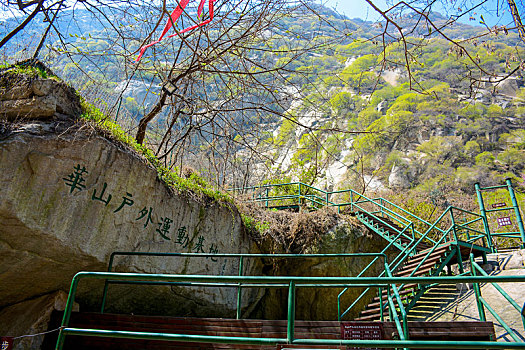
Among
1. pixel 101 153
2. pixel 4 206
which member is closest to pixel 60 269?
pixel 4 206

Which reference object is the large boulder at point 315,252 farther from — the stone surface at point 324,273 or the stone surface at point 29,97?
the stone surface at point 29,97

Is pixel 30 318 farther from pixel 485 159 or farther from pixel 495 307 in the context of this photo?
pixel 485 159

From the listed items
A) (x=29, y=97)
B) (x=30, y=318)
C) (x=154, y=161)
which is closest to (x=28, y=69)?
(x=29, y=97)

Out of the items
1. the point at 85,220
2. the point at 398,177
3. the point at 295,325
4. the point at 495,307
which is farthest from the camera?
the point at 398,177

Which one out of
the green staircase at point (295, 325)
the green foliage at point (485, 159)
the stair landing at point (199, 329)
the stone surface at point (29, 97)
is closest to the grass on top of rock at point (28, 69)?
the stone surface at point (29, 97)

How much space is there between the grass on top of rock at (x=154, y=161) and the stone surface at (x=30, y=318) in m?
2.64

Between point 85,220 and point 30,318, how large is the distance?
4.92 ft

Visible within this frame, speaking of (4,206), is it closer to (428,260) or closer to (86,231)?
(86,231)

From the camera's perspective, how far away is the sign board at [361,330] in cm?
334

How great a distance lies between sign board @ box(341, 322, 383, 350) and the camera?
3.34m

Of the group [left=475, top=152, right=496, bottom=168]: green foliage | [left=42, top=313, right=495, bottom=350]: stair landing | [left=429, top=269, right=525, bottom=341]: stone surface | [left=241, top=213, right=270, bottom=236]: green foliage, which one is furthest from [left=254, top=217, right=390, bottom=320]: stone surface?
[left=475, top=152, right=496, bottom=168]: green foliage

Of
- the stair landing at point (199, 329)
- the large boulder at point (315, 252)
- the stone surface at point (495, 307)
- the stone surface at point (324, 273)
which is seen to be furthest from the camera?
the large boulder at point (315, 252)

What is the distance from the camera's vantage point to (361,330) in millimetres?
3412

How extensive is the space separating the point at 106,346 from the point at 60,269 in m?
1.51
